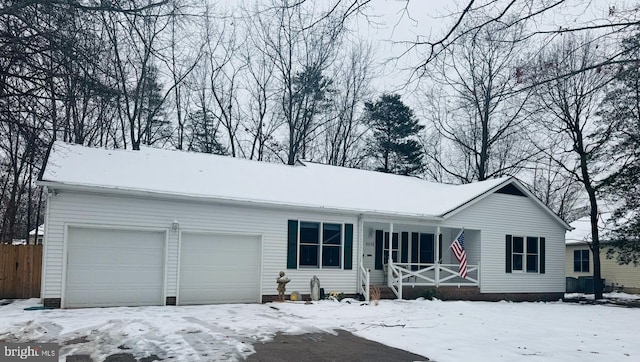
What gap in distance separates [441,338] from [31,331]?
765 cm

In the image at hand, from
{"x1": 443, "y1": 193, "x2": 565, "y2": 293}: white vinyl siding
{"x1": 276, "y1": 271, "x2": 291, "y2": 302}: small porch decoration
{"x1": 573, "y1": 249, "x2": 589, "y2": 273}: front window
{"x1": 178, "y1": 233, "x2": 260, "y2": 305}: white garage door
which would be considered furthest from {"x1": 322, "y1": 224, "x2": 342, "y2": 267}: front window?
{"x1": 573, "y1": 249, "x2": 589, "y2": 273}: front window

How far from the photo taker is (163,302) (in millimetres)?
14328

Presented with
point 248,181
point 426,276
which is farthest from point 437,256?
point 248,181

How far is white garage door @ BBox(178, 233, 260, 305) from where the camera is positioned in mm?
14852

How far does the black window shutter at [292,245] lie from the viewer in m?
16.3

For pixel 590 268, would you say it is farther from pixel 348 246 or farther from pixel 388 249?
pixel 348 246

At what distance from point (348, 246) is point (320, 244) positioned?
3.30 feet

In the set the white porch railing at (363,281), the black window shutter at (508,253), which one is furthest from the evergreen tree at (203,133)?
the black window shutter at (508,253)

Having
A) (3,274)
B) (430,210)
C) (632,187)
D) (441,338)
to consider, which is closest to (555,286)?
(632,187)

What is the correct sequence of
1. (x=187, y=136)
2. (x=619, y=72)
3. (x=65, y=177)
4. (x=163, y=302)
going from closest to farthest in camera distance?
(x=619, y=72) → (x=65, y=177) → (x=163, y=302) → (x=187, y=136)

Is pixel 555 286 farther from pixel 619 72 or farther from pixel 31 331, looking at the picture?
pixel 31 331

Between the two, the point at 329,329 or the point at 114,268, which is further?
the point at 114,268

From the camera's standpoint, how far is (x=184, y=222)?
14797mm

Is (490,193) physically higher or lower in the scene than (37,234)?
higher
